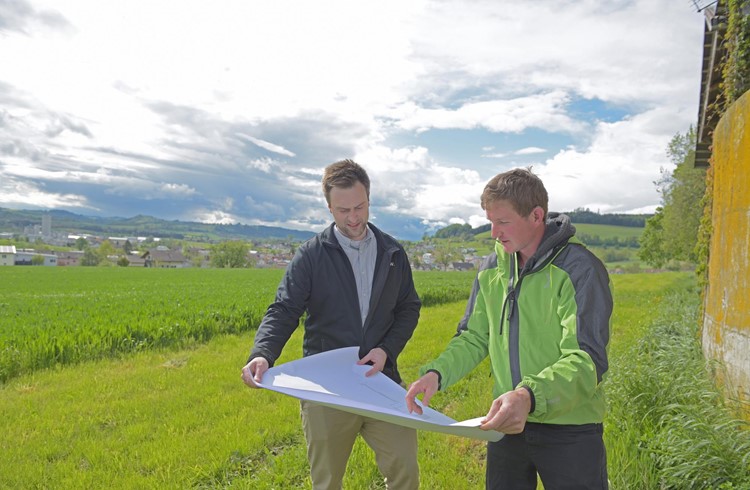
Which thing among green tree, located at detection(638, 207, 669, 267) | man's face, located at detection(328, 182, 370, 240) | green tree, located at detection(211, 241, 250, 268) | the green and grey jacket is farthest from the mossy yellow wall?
green tree, located at detection(211, 241, 250, 268)

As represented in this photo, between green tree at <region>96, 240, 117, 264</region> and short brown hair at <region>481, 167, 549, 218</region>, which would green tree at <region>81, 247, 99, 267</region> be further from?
short brown hair at <region>481, 167, 549, 218</region>

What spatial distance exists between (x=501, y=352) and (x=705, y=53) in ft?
41.6

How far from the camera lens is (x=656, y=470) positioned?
3.85m

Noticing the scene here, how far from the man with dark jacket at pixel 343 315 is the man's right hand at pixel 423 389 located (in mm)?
683

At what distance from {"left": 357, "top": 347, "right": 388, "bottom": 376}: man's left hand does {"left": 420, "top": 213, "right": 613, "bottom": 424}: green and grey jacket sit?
1.81 feet

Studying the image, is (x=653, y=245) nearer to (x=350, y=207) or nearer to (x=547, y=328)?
(x=350, y=207)

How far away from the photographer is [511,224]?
2342 mm

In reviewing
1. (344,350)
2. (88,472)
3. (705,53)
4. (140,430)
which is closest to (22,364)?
(140,430)

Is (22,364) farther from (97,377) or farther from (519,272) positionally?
(519,272)

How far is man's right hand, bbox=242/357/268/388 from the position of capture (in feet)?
9.07

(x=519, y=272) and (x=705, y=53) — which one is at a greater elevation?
(x=705, y=53)

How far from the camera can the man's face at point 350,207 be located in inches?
125

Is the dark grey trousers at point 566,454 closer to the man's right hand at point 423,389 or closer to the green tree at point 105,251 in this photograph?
the man's right hand at point 423,389

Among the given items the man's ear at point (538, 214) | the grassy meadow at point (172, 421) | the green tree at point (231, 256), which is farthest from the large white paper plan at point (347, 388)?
the green tree at point (231, 256)
